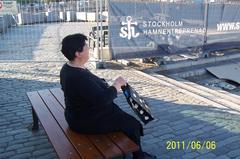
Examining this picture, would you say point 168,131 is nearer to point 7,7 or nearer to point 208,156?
point 208,156

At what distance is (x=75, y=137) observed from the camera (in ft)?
11.5

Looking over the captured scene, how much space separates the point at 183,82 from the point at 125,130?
183 inches

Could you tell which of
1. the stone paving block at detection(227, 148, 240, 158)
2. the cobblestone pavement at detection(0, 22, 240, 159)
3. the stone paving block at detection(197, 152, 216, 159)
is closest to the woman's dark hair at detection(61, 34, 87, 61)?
the cobblestone pavement at detection(0, 22, 240, 159)

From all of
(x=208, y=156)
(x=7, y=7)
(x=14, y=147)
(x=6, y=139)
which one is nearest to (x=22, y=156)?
(x=14, y=147)

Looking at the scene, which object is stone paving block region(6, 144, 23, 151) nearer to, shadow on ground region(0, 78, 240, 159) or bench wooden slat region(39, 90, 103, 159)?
shadow on ground region(0, 78, 240, 159)

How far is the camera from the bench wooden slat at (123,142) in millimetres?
3150

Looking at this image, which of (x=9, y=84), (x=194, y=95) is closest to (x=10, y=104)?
(x=9, y=84)

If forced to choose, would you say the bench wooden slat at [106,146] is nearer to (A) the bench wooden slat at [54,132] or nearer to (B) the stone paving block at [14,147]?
(A) the bench wooden slat at [54,132]

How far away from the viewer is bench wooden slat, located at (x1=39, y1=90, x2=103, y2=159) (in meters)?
3.11

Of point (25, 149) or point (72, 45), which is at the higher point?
point (72, 45)

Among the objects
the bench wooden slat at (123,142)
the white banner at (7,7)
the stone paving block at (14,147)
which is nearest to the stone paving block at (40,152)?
the stone paving block at (14,147)

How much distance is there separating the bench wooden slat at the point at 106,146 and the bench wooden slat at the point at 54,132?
0.24 metres
